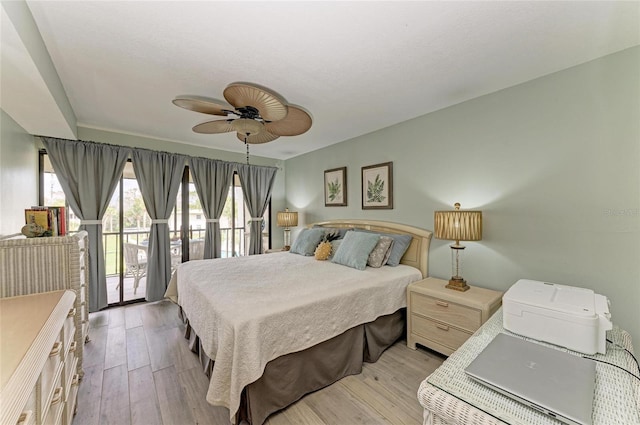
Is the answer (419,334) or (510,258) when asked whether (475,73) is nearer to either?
(510,258)

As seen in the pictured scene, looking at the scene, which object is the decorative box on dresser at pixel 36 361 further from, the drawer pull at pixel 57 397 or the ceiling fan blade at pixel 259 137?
the ceiling fan blade at pixel 259 137

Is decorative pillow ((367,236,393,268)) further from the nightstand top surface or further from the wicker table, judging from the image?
the wicker table

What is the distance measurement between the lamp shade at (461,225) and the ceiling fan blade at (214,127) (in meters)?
2.17

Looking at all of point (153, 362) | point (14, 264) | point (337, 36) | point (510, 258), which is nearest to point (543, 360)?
point (510, 258)

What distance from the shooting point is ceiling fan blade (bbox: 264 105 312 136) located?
2.17 metres

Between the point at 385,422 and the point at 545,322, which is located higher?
the point at 545,322

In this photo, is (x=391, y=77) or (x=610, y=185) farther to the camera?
(x=391, y=77)

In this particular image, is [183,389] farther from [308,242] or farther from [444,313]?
[444,313]

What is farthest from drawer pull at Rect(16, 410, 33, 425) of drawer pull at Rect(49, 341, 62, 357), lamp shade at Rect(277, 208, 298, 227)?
lamp shade at Rect(277, 208, 298, 227)

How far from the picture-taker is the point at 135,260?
3914 mm

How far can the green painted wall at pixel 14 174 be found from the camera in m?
2.00

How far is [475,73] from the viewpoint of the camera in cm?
211

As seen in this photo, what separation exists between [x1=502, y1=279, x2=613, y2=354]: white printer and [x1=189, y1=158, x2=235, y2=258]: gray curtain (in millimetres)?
3985

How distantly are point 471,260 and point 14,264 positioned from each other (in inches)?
146
